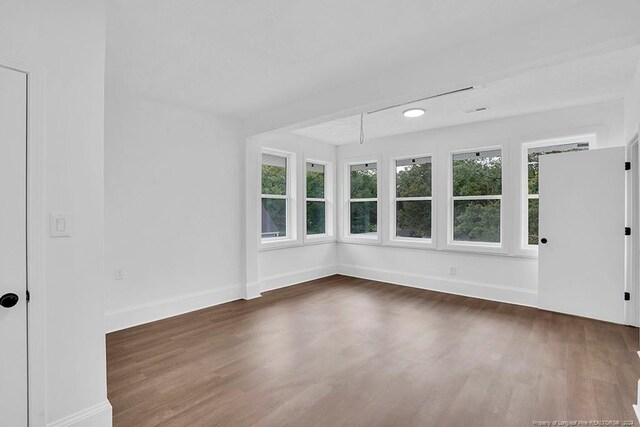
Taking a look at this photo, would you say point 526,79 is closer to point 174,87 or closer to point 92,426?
point 174,87

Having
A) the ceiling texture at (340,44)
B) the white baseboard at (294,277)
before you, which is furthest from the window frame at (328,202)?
the ceiling texture at (340,44)

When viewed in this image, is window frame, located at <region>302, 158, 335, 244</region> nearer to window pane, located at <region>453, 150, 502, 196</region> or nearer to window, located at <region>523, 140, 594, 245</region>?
window pane, located at <region>453, 150, 502, 196</region>

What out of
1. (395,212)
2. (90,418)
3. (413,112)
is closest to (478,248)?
(395,212)

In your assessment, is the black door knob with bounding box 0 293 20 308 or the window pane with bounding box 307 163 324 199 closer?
the black door knob with bounding box 0 293 20 308

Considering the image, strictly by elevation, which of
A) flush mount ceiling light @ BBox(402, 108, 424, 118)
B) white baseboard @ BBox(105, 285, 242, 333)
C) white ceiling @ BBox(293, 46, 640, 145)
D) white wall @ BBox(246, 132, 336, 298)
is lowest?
white baseboard @ BBox(105, 285, 242, 333)

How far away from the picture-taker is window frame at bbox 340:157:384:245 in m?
6.14

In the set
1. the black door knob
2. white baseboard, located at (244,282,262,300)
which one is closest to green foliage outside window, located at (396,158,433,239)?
white baseboard, located at (244,282,262,300)

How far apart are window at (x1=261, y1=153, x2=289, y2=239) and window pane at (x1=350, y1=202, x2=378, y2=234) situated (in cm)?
153

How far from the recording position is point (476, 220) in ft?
16.8

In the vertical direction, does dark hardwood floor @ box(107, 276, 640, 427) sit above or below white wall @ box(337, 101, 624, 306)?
below

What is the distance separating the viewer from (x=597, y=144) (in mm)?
4082

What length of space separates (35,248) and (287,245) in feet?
13.5

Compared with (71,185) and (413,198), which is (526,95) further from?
(71,185)

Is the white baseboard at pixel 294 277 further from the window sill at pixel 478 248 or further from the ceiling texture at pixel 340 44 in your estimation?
the ceiling texture at pixel 340 44
